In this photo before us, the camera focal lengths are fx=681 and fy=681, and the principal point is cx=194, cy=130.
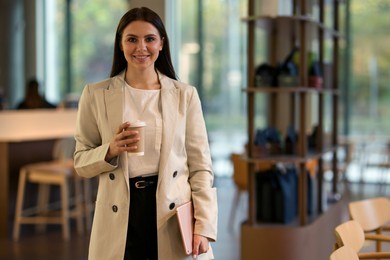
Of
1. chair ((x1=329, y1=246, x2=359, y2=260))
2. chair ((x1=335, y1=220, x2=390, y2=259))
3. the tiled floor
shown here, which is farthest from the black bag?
chair ((x1=329, y1=246, x2=359, y2=260))

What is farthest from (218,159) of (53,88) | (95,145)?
(95,145)

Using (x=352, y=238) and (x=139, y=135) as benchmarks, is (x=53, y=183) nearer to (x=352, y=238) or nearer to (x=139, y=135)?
(x=352, y=238)

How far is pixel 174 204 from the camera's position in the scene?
91.0 inches

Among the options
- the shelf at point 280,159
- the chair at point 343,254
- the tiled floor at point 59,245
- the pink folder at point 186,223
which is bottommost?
the tiled floor at point 59,245

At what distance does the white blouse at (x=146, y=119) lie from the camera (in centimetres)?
228

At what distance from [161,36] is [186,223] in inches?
25.3

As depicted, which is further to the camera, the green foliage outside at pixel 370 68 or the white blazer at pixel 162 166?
the green foliage outside at pixel 370 68

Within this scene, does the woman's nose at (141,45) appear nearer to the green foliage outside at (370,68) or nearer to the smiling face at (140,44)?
the smiling face at (140,44)

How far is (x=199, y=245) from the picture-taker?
2332mm

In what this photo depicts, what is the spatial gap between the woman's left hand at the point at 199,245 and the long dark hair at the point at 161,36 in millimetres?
579

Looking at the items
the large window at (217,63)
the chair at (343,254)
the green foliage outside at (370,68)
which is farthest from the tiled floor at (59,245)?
the green foliage outside at (370,68)

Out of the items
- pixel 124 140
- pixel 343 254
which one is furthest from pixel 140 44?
pixel 343 254

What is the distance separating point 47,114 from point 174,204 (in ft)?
18.7

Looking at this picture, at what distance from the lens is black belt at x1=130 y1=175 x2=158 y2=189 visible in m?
2.28
